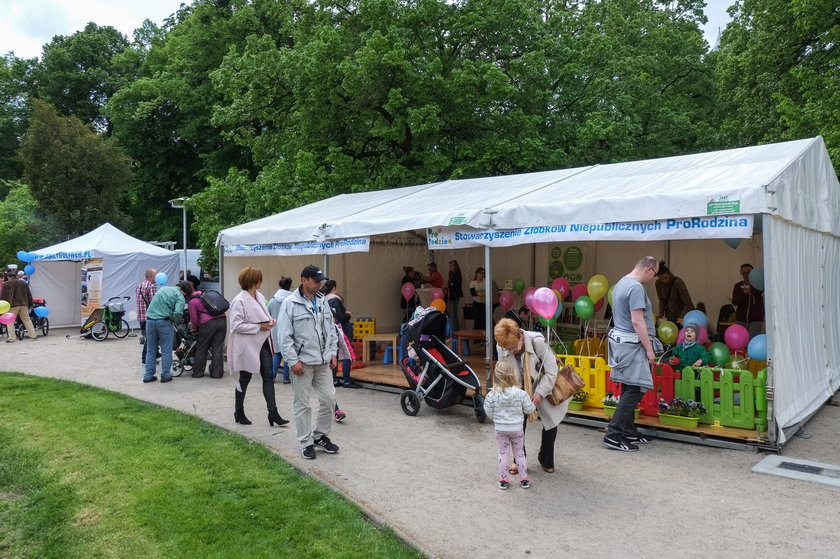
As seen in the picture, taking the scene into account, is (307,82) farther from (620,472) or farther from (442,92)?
(620,472)

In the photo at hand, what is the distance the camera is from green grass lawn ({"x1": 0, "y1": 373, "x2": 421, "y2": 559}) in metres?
3.86

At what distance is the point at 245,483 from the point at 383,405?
327cm

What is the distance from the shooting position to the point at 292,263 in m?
12.4

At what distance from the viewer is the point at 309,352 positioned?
5.61 meters

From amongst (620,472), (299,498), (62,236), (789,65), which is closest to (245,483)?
(299,498)

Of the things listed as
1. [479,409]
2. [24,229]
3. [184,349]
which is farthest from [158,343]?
[24,229]

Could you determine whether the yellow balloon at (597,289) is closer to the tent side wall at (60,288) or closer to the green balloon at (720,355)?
the green balloon at (720,355)

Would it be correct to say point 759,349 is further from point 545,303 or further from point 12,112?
point 12,112

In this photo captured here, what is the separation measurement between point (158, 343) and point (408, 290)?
176 inches

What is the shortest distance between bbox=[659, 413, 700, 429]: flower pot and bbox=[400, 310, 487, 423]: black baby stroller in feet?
6.12

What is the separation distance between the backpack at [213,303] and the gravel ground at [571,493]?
302 centimetres

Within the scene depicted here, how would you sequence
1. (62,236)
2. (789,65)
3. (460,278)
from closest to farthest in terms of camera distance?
(460,278) < (789,65) < (62,236)

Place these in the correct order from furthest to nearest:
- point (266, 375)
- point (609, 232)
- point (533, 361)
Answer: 1. point (266, 375)
2. point (609, 232)
3. point (533, 361)

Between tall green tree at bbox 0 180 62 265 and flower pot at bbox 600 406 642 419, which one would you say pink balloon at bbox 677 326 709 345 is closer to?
flower pot at bbox 600 406 642 419
